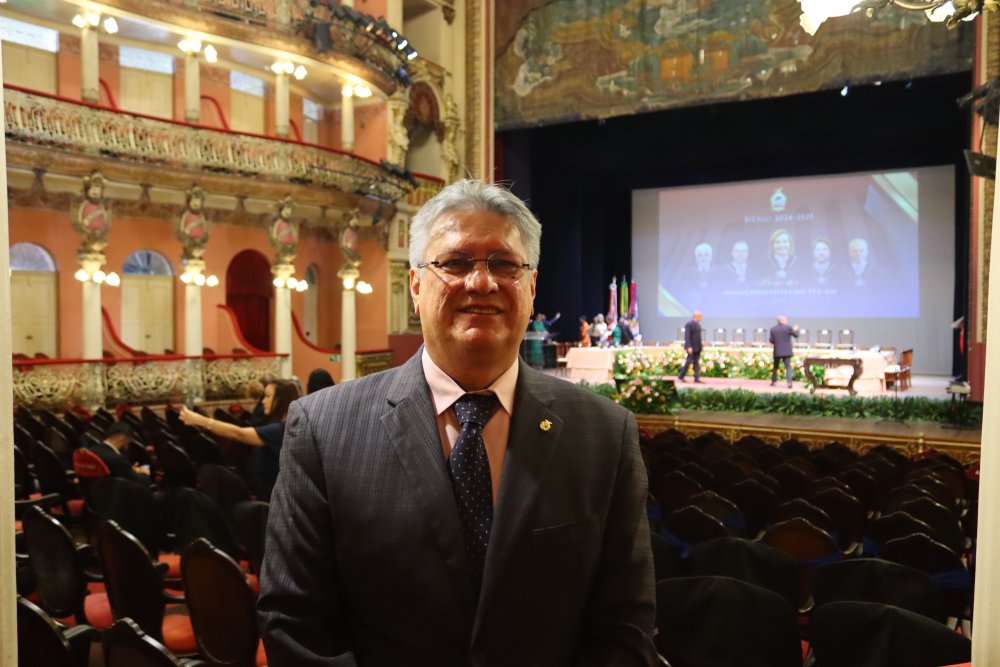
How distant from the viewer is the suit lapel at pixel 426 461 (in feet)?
5.41

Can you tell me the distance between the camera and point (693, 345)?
52.6 ft

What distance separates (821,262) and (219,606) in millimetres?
19520

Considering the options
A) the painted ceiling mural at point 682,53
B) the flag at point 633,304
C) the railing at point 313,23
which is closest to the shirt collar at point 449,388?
the railing at point 313,23

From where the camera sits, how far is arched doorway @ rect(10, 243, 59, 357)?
44.6 ft

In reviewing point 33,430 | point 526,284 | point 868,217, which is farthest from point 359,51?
point 526,284

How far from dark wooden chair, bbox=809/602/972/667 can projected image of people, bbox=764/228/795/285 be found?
1902 centimetres

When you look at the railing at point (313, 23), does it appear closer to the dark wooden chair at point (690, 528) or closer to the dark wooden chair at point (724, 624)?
the dark wooden chair at point (690, 528)

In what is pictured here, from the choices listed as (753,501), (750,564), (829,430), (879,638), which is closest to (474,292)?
(879,638)

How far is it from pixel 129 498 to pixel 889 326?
19.0 meters

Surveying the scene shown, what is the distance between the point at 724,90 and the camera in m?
17.0

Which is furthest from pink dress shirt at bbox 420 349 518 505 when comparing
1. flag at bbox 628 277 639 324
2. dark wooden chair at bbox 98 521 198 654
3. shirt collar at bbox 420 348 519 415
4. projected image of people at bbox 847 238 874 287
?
flag at bbox 628 277 639 324

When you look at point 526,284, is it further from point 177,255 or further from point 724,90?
point 724,90

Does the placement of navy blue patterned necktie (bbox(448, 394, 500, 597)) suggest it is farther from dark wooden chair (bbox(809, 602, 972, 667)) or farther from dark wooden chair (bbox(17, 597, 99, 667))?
dark wooden chair (bbox(809, 602, 972, 667))

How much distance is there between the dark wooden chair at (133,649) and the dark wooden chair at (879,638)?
195 cm
